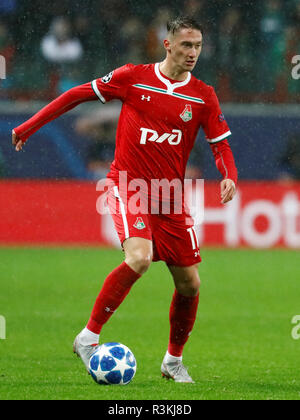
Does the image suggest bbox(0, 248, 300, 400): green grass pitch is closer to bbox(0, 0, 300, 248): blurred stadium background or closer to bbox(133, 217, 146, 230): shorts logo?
bbox(0, 0, 300, 248): blurred stadium background

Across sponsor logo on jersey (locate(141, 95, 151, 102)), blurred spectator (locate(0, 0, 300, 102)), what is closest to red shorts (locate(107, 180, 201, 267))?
sponsor logo on jersey (locate(141, 95, 151, 102))

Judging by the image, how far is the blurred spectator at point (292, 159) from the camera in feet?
48.9

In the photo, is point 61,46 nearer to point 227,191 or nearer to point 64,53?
point 64,53

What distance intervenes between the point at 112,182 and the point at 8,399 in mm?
1685

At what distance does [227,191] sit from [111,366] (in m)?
1.31

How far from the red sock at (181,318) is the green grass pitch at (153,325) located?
9.5 inches

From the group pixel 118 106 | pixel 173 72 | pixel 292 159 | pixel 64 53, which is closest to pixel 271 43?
pixel 292 159

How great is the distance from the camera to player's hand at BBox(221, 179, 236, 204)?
5.63 metres

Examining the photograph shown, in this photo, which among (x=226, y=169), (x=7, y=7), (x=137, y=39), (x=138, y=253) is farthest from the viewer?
(x=137, y=39)

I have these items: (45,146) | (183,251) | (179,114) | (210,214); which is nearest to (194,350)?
(183,251)

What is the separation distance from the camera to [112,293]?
5527mm

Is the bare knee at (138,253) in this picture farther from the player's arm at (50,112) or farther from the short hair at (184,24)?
the short hair at (184,24)

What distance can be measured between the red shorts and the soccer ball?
75cm

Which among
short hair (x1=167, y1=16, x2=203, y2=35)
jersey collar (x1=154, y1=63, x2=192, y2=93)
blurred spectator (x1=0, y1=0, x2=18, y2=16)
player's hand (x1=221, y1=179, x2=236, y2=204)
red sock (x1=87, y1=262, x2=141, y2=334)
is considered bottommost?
red sock (x1=87, y1=262, x2=141, y2=334)
